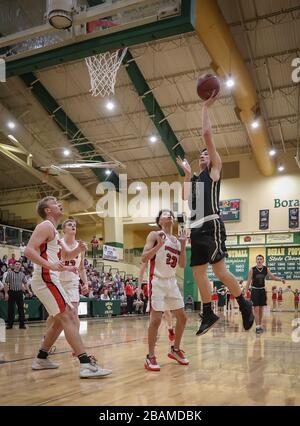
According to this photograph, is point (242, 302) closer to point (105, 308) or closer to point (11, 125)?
point (105, 308)

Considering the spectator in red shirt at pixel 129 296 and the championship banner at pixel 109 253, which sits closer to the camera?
the spectator in red shirt at pixel 129 296

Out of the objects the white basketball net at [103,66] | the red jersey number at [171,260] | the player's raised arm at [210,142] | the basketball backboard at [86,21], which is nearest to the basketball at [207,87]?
the player's raised arm at [210,142]

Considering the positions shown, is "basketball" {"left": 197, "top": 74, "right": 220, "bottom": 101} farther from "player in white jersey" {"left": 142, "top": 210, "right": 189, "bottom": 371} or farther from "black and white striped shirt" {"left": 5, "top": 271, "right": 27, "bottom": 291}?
"black and white striped shirt" {"left": 5, "top": 271, "right": 27, "bottom": 291}

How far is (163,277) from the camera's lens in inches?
211

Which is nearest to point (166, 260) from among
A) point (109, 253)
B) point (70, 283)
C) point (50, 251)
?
point (50, 251)

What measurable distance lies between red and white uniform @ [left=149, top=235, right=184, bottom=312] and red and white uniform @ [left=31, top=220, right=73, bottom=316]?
110cm

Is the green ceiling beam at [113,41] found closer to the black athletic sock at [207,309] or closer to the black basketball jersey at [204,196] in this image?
the black basketball jersey at [204,196]

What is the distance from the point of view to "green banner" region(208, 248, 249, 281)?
26.9 metres

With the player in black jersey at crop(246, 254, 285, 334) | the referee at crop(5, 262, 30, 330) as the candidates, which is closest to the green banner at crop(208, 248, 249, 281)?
the player in black jersey at crop(246, 254, 285, 334)

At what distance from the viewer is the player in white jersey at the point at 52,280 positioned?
14.7 ft

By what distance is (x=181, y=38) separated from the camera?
1817 cm

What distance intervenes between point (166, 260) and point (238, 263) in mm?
22482
